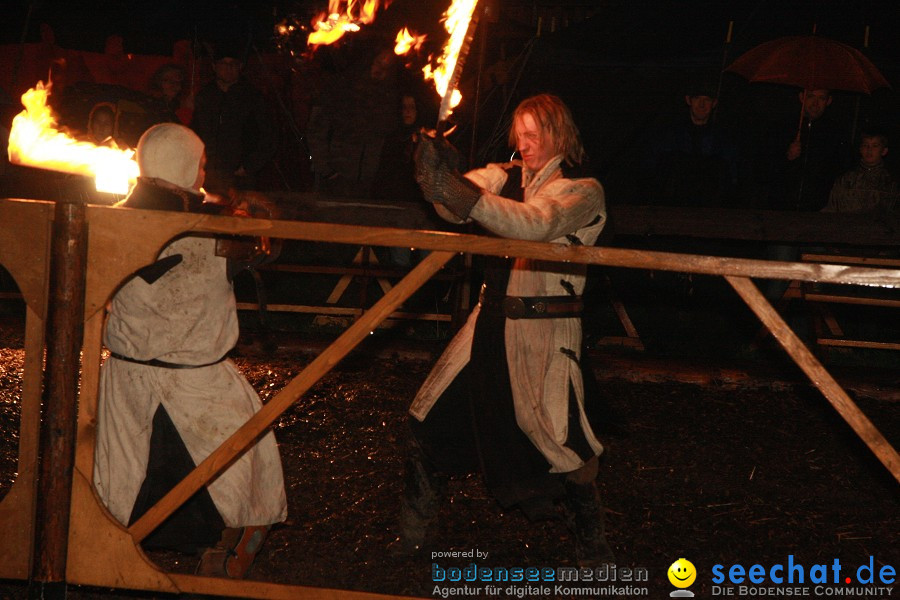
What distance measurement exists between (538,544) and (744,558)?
0.91 metres

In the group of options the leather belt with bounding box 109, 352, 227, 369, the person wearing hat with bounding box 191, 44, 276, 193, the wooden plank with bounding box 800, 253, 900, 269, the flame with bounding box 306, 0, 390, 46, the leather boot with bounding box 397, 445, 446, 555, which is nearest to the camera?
the leather belt with bounding box 109, 352, 227, 369

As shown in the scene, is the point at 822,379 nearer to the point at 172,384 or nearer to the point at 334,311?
the point at 172,384

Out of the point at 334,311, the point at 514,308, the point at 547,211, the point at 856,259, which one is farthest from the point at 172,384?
the point at 856,259

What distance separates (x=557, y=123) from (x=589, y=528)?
1615mm

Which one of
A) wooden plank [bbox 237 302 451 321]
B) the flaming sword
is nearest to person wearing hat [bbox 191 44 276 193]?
wooden plank [bbox 237 302 451 321]

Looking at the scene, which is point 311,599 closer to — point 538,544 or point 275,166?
point 538,544

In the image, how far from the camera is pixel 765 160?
26.9 feet

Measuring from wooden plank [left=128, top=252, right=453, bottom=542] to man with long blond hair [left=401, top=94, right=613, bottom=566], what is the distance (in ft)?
2.05

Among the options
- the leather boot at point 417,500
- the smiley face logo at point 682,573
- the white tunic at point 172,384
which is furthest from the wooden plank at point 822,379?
the white tunic at point 172,384

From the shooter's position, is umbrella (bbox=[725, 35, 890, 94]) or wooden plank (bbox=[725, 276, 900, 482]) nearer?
wooden plank (bbox=[725, 276, 900, 482])

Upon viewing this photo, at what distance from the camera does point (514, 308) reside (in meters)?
3.73

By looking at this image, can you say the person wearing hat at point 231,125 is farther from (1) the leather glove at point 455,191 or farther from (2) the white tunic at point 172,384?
(1) the leather glove at point 455,191

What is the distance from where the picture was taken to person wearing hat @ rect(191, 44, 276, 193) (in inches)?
317

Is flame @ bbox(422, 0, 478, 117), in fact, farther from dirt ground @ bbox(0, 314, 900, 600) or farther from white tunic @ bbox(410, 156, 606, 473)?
dirt ground @ bbox(0, 314, 900, 600)
